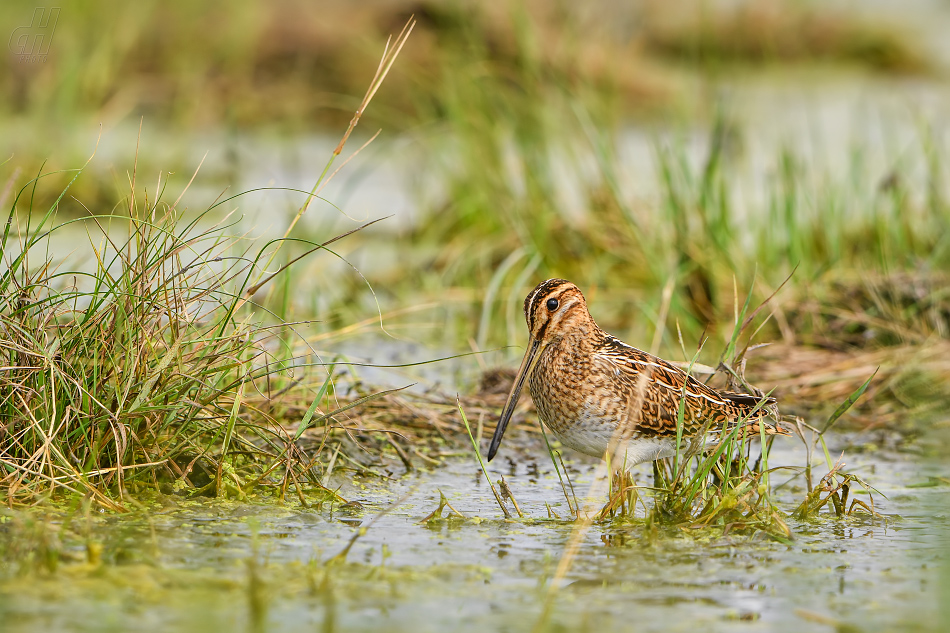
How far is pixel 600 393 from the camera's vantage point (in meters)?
3.89

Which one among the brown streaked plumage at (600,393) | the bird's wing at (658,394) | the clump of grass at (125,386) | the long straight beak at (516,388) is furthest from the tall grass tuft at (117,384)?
the bird's wing at (658,394)

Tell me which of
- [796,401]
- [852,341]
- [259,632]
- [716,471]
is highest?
[852,341]

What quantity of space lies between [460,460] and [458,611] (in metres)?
1.68

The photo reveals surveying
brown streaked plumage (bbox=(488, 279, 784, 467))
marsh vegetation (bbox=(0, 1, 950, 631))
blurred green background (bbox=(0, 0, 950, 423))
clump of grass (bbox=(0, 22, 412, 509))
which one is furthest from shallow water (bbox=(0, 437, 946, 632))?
blurred green background (bbox=(0, 0, 950, 423))

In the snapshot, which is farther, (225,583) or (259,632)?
(225,583)

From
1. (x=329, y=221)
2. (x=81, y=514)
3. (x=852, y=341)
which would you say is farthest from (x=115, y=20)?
(x=81, y=514)

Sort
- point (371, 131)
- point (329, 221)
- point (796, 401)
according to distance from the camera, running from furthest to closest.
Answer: point (371, 131) → point (329, 221) → point (796, 401)

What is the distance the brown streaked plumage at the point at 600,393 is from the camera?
3.87 metres

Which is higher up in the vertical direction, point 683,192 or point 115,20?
point 115,20

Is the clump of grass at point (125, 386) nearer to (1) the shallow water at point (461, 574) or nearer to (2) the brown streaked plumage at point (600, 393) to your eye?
(1) the shallow water at point (461, 574)

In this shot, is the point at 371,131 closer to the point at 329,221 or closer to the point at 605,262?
the point at 329,221

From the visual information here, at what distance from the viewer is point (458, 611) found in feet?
8.99

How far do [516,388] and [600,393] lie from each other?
0.94 ft

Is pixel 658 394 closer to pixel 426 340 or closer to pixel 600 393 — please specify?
pixel 600 393
